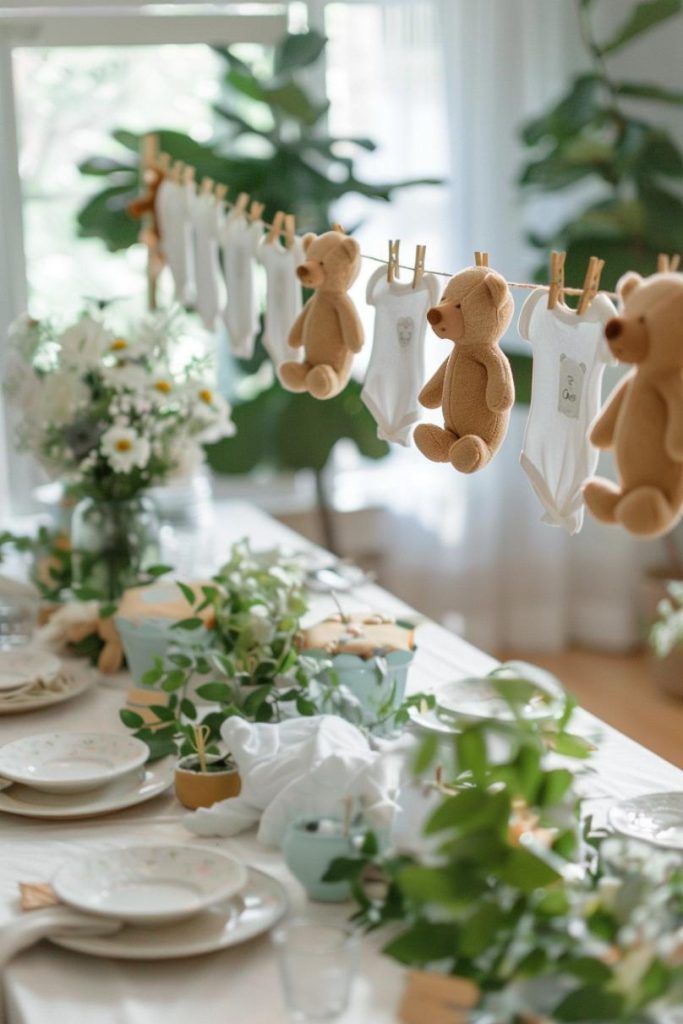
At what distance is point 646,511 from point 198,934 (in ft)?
1.68

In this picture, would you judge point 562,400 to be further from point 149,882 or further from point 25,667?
point 25,667

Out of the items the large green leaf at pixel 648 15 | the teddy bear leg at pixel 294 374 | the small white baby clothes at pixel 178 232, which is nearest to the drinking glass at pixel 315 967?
the teddy bear leg at pixel 294 374

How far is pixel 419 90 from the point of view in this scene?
3.70 m

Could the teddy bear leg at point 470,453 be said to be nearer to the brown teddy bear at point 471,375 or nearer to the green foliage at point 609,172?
the brown teddy bear at point 471,375

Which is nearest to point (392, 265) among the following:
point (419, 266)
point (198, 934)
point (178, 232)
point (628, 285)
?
point (419, 266)

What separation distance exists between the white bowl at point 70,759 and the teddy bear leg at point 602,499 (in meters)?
0.58

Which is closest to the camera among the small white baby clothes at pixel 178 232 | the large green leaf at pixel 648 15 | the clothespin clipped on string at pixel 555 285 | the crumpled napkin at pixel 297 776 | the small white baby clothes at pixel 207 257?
the crumpled napkin at pixel 297 776

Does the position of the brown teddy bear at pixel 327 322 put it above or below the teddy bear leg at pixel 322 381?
above

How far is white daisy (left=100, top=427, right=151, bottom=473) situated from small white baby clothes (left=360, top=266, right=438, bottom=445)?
1.50 ft

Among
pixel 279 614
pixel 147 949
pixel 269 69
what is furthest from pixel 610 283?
pixel 147 949

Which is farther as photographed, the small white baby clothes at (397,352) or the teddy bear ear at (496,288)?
the small white baby clothes at (397,352)

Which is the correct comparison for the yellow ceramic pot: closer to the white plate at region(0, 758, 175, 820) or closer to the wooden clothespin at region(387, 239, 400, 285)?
the white plate at region(0, 758, 175, 820)

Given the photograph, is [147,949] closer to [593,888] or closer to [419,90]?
[593,888]

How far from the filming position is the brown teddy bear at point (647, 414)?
3.49ft
